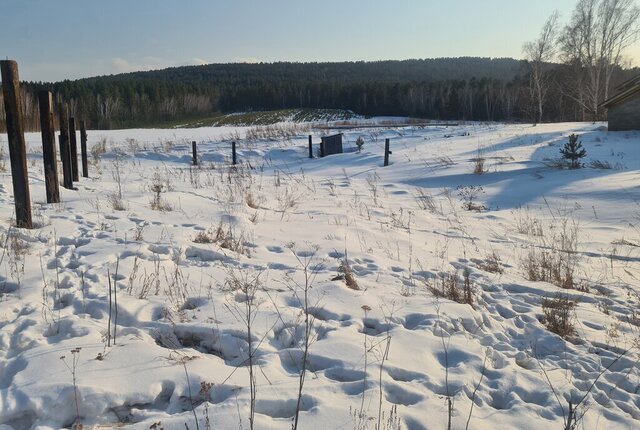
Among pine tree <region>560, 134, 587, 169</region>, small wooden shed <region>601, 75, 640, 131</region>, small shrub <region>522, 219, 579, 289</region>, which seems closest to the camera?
small shrub <region>522, 219, 579, 289</region>

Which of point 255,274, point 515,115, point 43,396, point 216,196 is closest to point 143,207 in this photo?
point 216,196

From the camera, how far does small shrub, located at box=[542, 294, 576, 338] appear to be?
3828mm

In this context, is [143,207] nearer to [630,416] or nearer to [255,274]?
[255,274]

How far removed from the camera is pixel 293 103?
117 metres

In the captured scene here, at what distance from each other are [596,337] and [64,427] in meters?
3.67

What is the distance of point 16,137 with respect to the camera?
5.63 m

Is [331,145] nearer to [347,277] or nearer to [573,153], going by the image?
[573,153]

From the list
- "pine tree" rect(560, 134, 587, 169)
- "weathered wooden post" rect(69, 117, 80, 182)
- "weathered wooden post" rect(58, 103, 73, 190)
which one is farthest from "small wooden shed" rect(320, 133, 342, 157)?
"weathered wooden post" rect(58, 103, 73, 190)

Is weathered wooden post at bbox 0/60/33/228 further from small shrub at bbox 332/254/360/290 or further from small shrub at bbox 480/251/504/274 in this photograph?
small shrub at bbox 480/251/504/274

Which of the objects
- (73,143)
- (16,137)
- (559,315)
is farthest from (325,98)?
(559,315)

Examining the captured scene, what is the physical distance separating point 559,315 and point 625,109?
20.9 m

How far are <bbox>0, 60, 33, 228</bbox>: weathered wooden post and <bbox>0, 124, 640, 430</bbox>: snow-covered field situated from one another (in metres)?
0.31

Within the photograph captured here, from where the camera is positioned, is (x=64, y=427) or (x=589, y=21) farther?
(x=589, y=21)

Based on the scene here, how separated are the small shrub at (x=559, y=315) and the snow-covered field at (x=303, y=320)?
0.06m
